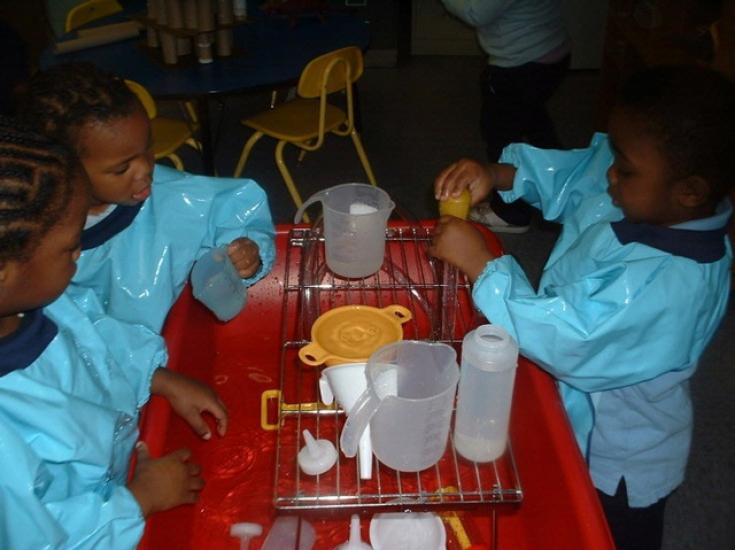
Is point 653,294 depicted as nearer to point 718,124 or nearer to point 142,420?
point 718,124

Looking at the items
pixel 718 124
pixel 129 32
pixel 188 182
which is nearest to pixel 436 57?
pixel 129 32

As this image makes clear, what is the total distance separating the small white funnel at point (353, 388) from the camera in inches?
34.6

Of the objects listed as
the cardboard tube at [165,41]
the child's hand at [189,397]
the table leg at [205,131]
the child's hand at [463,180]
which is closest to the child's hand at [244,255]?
the child's hand at [189,397]

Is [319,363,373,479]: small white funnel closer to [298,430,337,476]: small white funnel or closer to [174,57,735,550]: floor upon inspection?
[298,430,337,476]: small white funnel

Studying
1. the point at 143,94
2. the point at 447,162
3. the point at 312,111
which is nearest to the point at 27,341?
the point at 143,94

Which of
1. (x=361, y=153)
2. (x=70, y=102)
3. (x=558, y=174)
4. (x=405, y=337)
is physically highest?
(x=70, y=102)

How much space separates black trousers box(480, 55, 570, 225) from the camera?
8.74 feet

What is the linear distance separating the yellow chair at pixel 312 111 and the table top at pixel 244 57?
3.2 inches

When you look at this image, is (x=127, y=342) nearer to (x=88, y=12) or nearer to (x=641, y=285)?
(x=641, y=285)

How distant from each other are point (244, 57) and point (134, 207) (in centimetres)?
147

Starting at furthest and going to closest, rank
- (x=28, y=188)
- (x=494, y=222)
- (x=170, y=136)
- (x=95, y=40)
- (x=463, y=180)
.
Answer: (x=494, y=222) → (x=95, y=40) → (x=170, y=136) → (x=463, y=180) → (x=28, y=188)

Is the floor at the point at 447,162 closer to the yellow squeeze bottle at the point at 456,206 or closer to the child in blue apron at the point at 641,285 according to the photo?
the child in blue apron at the point at 641,285

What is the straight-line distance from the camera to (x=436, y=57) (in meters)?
4.81

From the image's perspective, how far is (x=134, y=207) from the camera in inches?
51.5
